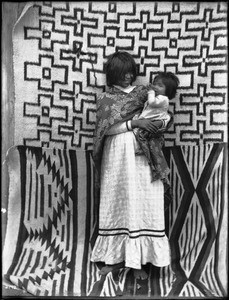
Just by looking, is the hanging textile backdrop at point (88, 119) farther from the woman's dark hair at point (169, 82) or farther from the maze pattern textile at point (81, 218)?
the woman's dark hair at point (169, 82)

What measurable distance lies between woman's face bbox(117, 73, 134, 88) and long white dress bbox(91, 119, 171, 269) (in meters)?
0.27

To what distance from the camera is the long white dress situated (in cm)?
244

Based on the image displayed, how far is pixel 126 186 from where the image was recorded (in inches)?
96.0

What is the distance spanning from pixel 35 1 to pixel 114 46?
1.70 feet

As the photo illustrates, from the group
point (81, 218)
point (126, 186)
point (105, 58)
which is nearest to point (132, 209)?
point (126, 186)

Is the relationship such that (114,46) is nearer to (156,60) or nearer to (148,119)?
(156,60)

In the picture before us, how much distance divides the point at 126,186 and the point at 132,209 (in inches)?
4.8

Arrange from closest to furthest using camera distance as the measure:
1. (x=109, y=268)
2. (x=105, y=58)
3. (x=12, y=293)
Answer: (x=12, y=293), (x=109, y=268), (x=105, y=58)

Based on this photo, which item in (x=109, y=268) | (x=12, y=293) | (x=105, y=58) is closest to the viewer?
Answer: (x=12, y=293)

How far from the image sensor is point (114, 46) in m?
2.76

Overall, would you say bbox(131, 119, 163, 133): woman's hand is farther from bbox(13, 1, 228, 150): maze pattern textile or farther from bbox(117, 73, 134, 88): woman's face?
bbox(13, 1, 228, 150): maze pattern textile

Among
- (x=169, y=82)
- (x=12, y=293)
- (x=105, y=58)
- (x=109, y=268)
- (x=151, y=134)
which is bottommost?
(x=12, y=293)

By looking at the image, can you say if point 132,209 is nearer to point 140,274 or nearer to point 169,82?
point 140,274

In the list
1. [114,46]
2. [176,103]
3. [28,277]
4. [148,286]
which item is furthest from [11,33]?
[148,286]
